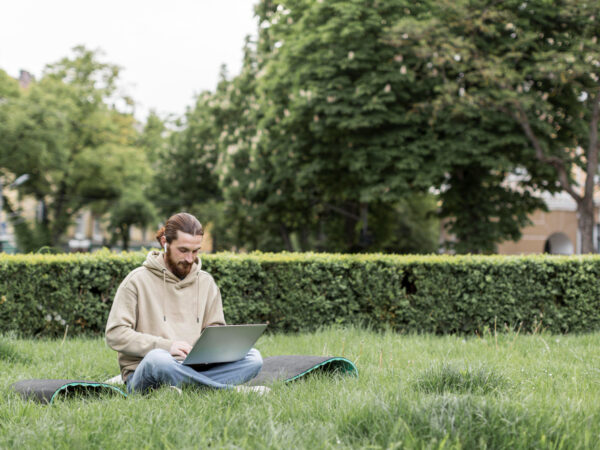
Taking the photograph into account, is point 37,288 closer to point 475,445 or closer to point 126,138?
point 475,445

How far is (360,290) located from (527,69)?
876 centimetres

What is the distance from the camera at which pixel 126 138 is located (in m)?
43.5

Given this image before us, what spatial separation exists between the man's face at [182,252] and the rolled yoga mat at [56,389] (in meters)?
0.98

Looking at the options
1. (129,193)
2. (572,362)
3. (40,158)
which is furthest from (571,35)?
(129,193)

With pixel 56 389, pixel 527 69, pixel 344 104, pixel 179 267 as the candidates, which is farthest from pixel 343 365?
pixel 344 104

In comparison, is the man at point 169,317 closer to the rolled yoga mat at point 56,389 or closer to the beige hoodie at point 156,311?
the beige hoodie at point 156,311

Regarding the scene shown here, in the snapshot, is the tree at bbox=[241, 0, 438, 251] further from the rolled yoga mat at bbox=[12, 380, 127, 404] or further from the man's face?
the rolled yoga mat at bbox=[12, 380, 127, 404]

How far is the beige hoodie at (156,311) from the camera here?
471cm

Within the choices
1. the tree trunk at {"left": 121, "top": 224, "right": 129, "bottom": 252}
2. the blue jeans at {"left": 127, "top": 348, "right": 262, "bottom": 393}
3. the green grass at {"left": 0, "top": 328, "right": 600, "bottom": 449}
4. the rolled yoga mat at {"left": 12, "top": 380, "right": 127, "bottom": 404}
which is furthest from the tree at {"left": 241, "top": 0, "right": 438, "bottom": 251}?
the tree trunk at {"left": 121, "top": 224, "right": 129, "bottom": 252}

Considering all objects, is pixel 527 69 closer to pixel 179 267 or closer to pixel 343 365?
pixel 343 365

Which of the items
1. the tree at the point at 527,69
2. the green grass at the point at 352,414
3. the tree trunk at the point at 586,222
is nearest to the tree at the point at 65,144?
the tree at the point at 527,69

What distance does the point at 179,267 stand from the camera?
495cm

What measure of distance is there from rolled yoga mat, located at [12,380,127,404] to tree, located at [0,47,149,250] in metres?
31.9

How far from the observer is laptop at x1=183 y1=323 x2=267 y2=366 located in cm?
438
